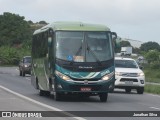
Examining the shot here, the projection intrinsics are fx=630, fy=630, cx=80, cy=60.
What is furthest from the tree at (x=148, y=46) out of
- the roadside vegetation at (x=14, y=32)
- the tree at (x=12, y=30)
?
the tree at (x=12, y=30)

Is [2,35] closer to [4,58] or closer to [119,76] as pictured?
[4,58]

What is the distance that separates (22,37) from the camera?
5527 inches

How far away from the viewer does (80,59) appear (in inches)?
925

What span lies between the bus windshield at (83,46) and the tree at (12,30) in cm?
11380

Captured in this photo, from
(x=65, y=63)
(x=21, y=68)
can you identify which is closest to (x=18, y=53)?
(x=21, y=68)

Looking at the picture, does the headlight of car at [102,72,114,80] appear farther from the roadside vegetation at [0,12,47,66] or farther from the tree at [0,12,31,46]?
the tree at [0,12,31,46]

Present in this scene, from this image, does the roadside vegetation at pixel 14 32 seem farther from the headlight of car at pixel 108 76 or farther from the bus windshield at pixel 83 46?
the headlight of car at pixel 108 76

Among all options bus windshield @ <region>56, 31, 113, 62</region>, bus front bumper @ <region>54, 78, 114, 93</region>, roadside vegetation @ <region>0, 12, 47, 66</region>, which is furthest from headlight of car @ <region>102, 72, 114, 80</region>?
roadside vegetation @ <region>0, 12, 47, 66</region>

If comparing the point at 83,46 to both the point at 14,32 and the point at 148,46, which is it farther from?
the point at 148,46

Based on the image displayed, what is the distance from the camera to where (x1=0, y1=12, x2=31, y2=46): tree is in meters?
138

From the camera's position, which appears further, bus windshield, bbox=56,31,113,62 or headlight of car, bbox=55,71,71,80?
bus windshield, bbox=56,31,113,62

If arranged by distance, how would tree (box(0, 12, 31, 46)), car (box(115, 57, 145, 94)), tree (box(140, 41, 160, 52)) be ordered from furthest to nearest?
tree (box(140, 41, 160, 52)) < tree (box(0, 12, 31, 46)) < car (box(115, 57, 145, 94))

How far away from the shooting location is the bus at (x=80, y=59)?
23.3m

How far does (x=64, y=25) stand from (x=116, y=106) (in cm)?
414
